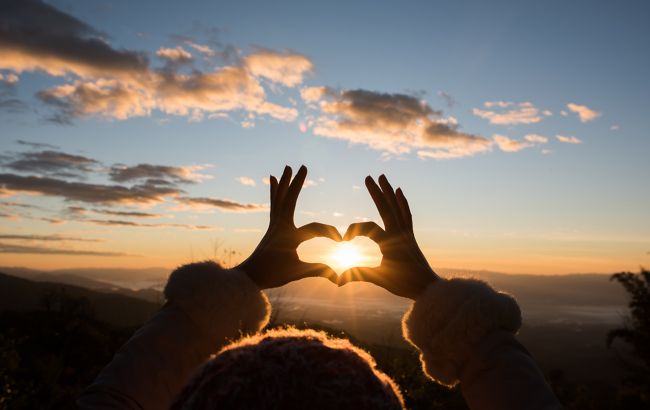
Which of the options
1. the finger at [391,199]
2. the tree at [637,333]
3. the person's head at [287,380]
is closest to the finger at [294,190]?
the finger at [391,199]

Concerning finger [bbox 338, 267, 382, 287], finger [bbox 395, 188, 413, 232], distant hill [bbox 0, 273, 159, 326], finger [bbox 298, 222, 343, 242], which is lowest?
distant hill [bbox 0, 273, 159, 326]

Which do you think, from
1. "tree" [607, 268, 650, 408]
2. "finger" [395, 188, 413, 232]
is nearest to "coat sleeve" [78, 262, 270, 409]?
"finger" [395, 188, 413, 232]

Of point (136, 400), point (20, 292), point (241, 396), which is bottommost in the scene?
point (20, 292)

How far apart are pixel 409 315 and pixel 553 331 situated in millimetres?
205302

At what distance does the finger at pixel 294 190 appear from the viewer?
2.42 m

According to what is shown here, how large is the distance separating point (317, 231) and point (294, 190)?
333 millimetres

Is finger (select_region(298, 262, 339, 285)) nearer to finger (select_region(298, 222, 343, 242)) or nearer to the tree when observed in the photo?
finger (select_region(298, 222, 343, 242))

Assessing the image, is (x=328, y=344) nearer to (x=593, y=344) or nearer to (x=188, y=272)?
(x=188, y=272)

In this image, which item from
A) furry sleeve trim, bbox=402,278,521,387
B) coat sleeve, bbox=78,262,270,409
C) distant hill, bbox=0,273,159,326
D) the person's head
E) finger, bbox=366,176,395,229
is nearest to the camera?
the person's head

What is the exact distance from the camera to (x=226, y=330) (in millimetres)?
1916

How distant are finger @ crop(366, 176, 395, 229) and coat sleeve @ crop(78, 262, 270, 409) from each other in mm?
775

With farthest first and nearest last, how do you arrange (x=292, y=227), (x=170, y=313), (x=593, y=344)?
(x=593, y=344), (x=292, y=227), (x=170, y=313)

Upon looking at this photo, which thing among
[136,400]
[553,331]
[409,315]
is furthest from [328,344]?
[553,331]

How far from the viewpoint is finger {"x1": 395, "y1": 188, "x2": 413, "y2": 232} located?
240 centimetres
